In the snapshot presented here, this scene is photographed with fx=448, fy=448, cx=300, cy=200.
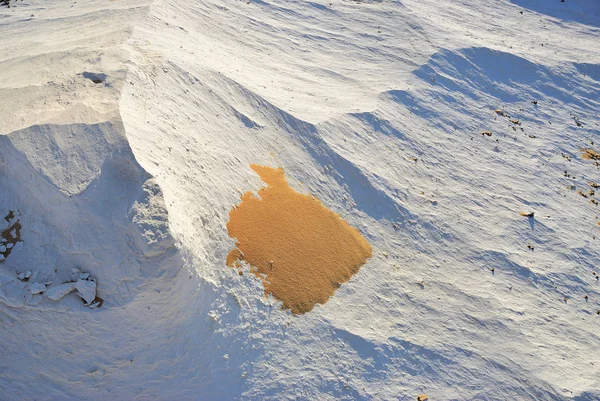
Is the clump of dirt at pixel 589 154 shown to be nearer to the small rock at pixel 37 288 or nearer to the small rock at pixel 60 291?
the small rock at pixel 60 291

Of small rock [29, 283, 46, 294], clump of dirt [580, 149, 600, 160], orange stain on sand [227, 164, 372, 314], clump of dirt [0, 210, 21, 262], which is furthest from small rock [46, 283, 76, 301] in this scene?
clump of dirt [580, 149, 600, 160]

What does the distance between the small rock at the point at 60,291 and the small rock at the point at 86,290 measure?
5.0 inches

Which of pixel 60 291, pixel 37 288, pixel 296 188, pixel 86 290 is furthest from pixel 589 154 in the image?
pixel 37 288

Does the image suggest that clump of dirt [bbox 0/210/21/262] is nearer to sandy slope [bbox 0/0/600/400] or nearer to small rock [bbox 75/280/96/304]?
sandy slope [bbox 0/0/600/400]

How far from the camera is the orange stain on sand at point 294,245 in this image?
9.15 metres

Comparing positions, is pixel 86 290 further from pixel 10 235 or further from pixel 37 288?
pixel 10 235

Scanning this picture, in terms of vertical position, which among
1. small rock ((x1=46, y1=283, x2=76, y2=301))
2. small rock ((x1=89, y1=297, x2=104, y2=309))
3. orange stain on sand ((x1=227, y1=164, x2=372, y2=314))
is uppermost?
orange stain on sand ((x1=227, y1=164, x2=372, y2=314))

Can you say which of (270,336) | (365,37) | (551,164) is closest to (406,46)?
(365,37)

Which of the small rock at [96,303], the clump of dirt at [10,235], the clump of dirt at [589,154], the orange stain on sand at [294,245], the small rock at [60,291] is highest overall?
the clump of dirt at [589,154]

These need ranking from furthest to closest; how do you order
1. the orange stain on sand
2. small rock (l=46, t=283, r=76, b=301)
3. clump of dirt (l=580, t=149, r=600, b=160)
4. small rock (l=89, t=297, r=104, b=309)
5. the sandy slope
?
clump of dirt (l=580, t=149, r=600, b=160) < the orange stain on sand < the sandy slope < small rock (l=89, t=297, r=104, b=309) < small rock (l=46, t=283, r=76, b=301)

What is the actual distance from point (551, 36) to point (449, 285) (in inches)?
510

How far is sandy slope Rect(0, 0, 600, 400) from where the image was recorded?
26.9 feet

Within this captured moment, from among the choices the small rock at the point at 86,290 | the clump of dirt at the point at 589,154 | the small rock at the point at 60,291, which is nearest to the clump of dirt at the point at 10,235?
the small rock at the point at 60,291

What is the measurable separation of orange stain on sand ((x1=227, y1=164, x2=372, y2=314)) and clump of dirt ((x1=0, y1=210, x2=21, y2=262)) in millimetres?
3970
